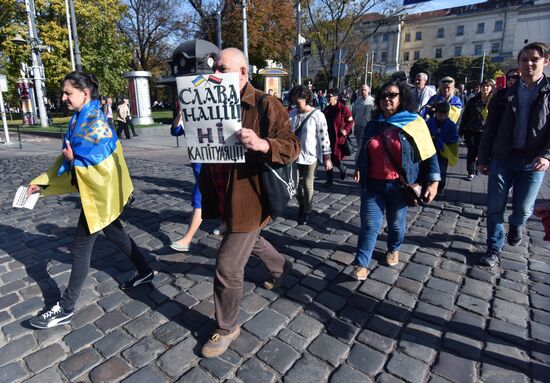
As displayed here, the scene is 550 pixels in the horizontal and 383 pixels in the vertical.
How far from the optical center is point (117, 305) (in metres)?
3.13

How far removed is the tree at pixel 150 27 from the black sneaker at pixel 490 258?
2994 cm

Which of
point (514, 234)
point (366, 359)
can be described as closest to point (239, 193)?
point (366, 359)

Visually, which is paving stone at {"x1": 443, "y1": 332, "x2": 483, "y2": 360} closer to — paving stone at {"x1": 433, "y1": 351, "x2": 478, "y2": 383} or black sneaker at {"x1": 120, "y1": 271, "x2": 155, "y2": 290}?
paving stone at {"x1": 433, "y1": 351, "x2": 478, "y2": 383}

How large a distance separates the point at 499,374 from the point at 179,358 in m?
2.09

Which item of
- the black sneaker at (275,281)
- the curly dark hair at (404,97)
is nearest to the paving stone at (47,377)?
the black sneaker at (275,281)

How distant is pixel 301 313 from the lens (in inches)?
118

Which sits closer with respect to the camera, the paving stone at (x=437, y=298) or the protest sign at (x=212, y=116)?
the protest sign at (x=212, y=116)

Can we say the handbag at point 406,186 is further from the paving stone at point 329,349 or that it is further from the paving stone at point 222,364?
the paving stone at point 222,364

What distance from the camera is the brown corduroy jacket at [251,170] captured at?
2.34 m

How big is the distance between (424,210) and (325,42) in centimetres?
2908

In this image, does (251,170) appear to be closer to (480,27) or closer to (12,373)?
(12,373)

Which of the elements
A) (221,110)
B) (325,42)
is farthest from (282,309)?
(325,42)

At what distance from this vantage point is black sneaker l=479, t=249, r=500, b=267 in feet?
12.4

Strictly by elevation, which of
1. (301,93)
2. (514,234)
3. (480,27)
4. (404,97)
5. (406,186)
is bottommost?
(514,234)
